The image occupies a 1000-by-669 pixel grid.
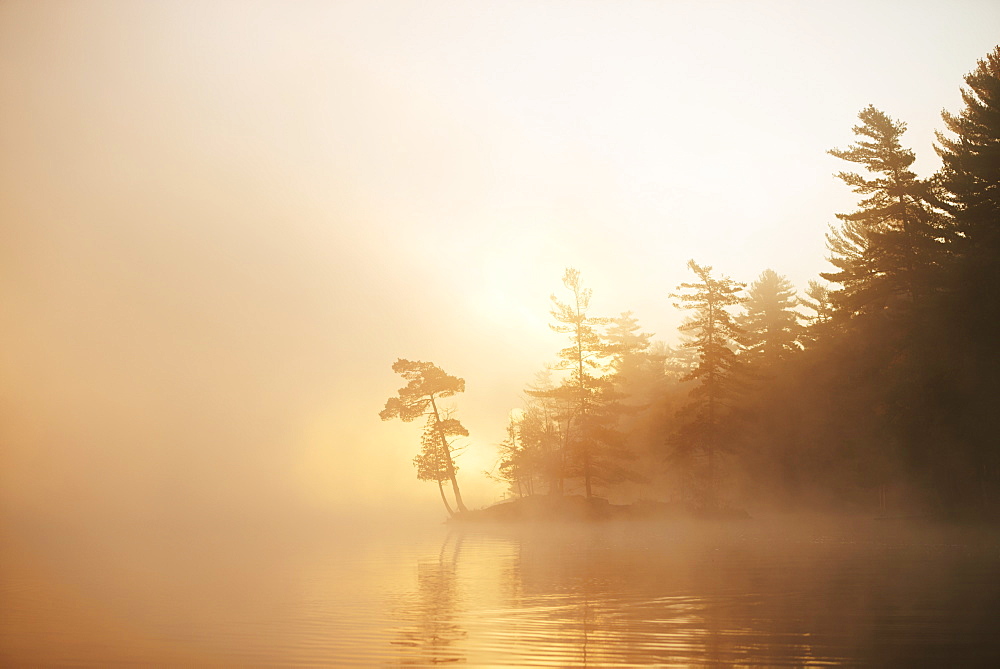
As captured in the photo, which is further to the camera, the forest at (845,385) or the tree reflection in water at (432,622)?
the forest at (845,385)

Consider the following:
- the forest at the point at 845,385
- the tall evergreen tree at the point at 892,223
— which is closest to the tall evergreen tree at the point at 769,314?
the forest at the point at 845,385

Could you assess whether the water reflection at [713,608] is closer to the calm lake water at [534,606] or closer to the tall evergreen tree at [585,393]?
the calm lake water at [534,606]

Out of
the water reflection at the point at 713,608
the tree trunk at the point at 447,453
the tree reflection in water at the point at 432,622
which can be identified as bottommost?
the tree reflection in water at the point at 432,622

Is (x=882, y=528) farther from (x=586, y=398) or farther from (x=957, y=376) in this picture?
(x=586, y=398)

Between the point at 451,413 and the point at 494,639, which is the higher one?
the point at 451,413

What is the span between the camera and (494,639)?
14.4 meters

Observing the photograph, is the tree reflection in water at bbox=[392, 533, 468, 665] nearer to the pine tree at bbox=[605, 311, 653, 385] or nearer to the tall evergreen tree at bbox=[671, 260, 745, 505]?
the tall evergreen tree at bbox=[671, 260, 745, 505]

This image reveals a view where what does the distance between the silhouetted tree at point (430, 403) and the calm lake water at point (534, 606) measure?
Answer: 31776 millimetres

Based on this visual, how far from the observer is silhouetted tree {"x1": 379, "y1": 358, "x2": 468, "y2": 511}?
223ft

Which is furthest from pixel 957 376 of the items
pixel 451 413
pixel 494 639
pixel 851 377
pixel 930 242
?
pixel 451 413

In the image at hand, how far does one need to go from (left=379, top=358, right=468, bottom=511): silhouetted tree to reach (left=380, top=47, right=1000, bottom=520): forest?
13 centimetres

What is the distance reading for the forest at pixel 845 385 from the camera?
3456 centimetres

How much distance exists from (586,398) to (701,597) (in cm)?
4729

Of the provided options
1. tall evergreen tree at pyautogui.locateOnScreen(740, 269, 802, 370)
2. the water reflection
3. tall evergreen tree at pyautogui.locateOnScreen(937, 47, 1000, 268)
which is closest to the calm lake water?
the water reflection
